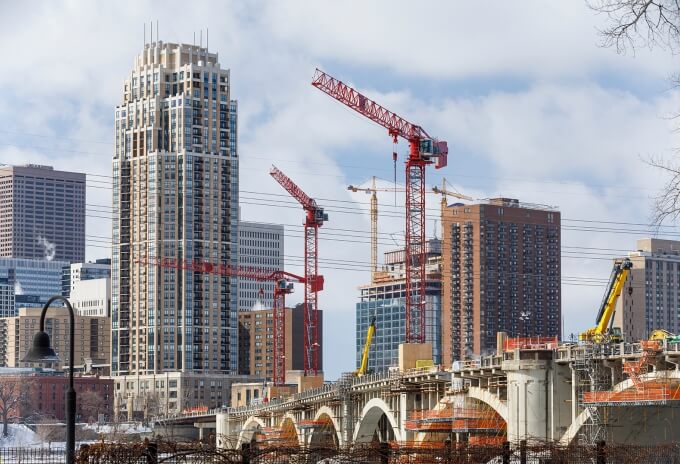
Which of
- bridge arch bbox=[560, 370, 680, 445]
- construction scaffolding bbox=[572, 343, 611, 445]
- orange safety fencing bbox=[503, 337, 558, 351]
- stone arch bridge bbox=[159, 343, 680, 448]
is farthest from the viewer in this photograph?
orange safety fencing bbox=[503, 337, 558, 351]

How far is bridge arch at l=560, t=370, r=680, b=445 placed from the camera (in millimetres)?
80250

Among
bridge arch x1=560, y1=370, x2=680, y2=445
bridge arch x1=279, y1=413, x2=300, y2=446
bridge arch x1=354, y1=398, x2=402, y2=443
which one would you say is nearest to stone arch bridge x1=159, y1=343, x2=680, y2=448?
bridge arch x1=560, y1=370, x2=680, y2=445

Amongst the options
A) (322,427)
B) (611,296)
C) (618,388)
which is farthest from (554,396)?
(322,427)

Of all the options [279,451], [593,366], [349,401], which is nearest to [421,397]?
[349,401]

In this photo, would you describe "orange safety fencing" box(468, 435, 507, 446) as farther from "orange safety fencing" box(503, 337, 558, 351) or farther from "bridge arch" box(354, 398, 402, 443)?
"bridge arch" box(354, 398, 402, 443)

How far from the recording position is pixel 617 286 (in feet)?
352

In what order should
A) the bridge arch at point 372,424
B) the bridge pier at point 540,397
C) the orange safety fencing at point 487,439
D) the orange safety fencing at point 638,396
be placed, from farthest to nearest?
the bridge arch at point 372,424 → the orange safety fencing at point 487,439 → the bridge pier at point 540,397 → the orange safety fencing at point 638,396

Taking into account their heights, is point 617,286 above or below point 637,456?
above

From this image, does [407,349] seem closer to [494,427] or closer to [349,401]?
[349,401]

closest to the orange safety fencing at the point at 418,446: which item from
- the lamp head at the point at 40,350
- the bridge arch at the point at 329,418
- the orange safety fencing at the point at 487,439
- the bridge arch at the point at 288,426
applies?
the orange safety fencing at the point at 487,439

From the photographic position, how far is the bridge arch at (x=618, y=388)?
80250mm

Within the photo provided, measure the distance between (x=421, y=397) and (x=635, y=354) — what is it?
119 feet

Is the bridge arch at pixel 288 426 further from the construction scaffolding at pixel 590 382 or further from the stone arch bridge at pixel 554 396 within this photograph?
the construction scaffolding at pixel 590 382

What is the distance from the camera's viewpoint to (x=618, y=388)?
82.9 m
